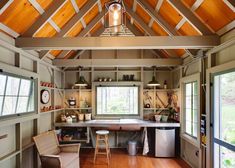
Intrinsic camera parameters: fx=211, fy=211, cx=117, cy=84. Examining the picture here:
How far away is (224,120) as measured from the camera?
3479mm

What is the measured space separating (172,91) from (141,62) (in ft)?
5.48

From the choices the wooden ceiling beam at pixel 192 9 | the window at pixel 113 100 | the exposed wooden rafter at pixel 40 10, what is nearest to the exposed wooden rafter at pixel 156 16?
the wooden ceiling beam at pixel 192 9

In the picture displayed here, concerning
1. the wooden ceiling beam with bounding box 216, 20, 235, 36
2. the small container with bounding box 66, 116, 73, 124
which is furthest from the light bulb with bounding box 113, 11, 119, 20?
the small container with bounding box 66, 116, 73, 124

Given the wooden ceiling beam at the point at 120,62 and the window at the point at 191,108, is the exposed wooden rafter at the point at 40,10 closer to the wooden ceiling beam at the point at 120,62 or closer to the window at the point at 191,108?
the wooden ceiling beam at the point at 120,62

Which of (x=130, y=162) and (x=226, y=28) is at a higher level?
(x=226, y=28)

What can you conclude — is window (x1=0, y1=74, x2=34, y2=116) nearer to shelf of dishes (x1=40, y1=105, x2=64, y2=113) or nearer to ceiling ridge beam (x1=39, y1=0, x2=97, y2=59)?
shelf of dishes (x1=40, y1=105, x2=64, y2=113)

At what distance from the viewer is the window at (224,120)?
3.22 metres

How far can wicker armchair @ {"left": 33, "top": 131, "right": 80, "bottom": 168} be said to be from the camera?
3587 millimetres

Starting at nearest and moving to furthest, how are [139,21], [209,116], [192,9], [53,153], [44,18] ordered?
[192,9]
[44,18]
[209,116]
[53,153]
[139,21]

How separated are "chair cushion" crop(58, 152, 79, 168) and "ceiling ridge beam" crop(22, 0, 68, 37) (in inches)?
91.0

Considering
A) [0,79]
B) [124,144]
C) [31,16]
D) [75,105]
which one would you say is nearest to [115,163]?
[124,144]

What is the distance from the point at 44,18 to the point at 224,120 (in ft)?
11.4

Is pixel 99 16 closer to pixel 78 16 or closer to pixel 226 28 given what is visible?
pixel 78 16

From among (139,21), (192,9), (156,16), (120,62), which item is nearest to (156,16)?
(156,16)
